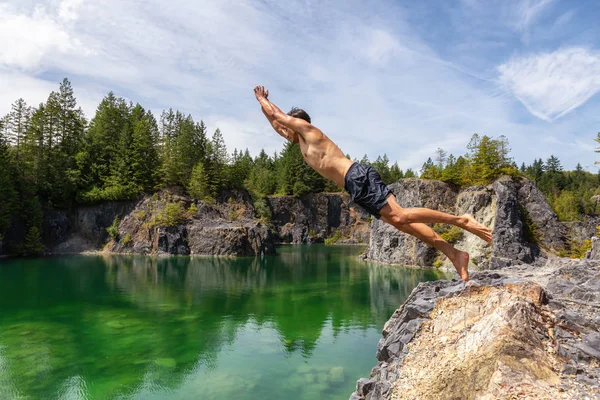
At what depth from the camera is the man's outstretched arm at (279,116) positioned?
4.87 metres

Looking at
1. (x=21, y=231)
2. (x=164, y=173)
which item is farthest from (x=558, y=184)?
(x=21, y=231)

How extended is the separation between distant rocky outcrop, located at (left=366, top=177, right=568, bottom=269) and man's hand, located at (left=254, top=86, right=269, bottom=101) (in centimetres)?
2956

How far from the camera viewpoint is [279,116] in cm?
505

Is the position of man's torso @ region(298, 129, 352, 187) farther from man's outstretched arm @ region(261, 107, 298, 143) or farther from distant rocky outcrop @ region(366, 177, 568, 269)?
distant rocky outcrop @ region(366, 177, 568, 269)

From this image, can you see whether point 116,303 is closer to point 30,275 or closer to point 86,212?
point 30,275

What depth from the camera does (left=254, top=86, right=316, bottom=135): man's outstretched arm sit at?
16.0ft

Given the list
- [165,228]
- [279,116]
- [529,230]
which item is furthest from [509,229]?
[165,228]

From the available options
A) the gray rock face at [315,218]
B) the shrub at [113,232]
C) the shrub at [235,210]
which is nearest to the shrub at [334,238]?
the gray rock face at [315,218]

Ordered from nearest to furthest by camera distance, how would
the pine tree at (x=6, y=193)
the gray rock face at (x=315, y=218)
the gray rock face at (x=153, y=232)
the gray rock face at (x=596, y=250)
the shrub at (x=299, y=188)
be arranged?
the gray rock face at (x=596, y=250)
the pine tree at (x=6, y=193)
the gray rock face at (x=153, y=232)
the gray rock face at (x=315, y=218)
the shrub at (x=299, y=188)

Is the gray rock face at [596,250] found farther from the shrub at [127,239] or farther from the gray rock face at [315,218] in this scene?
the gray rock face at [315,218]

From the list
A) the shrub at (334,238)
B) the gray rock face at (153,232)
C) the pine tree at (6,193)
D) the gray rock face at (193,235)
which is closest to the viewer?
the pine tree at (6,193)

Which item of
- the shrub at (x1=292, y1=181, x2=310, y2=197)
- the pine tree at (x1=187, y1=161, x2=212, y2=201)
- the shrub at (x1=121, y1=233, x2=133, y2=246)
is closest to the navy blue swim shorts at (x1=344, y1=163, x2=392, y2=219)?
the shrub at (x1=121, y1=233, x2=133, y2=246)

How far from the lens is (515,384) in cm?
→ 386

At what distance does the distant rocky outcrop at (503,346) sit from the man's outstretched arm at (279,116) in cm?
317
